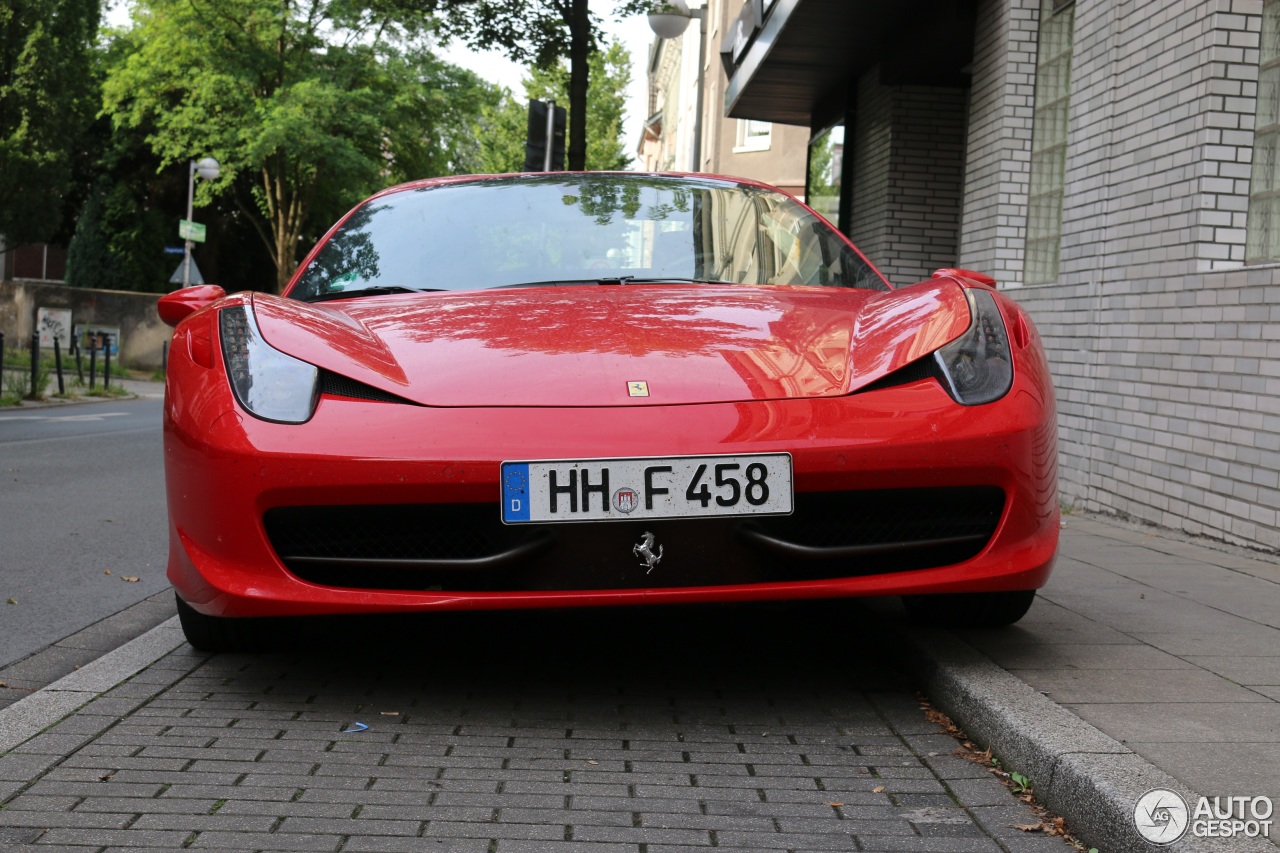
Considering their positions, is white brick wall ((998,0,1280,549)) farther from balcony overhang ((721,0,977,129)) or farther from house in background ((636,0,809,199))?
house in background ((636,0,809,199))

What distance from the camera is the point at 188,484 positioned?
3.13 m

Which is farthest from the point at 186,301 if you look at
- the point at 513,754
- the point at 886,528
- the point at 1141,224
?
the point at 1141,224

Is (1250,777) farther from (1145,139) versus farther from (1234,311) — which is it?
(1145,139)

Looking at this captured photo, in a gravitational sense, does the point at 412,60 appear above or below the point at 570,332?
above

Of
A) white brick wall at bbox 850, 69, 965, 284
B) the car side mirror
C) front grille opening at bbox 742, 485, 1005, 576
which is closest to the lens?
front grille opening at bbox 742, 485, 1005, 576

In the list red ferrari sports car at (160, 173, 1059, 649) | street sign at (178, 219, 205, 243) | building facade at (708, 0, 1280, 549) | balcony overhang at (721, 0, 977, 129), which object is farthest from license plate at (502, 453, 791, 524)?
street sign at (178, 219, 205, 243)

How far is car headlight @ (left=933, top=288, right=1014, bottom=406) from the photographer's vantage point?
3141mm

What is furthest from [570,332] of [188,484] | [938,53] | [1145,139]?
[938,53]

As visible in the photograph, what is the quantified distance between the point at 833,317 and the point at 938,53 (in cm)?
818

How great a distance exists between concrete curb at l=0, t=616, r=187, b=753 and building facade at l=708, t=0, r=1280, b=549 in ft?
12.9

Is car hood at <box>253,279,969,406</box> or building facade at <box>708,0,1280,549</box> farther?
building facade at <box>708,0,1280,549</box>

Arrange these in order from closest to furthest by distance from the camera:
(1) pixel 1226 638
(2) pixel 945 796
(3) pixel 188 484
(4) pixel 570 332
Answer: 1. (2) pixel 945 796
2. (3) pixel 188 484
3. (4) pixel 570 332
4. (1) pixel 1226 638

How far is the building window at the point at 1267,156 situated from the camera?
5609 mm

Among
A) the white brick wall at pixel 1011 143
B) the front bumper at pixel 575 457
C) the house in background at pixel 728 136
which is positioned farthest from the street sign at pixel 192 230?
the front bumper at pixel 575 457
